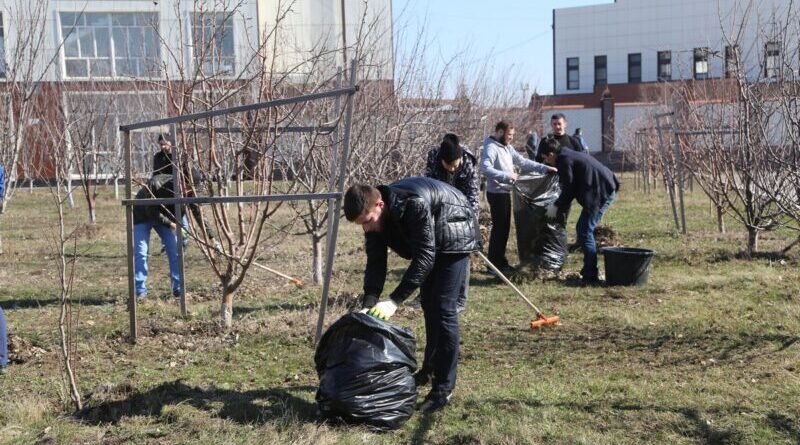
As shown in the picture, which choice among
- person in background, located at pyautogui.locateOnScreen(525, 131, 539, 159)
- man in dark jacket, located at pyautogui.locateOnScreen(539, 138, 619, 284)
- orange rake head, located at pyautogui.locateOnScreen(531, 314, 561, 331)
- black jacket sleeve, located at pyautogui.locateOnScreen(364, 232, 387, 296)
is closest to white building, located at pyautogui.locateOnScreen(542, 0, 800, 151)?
person in background, located at pyautogui.locateOnScreen(525, 131, 539, 159)

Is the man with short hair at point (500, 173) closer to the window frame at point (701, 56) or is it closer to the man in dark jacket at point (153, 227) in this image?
the window frame at point (701, 56)

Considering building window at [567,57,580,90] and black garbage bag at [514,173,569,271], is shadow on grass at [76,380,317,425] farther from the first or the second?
building window at [567,57,580,90]

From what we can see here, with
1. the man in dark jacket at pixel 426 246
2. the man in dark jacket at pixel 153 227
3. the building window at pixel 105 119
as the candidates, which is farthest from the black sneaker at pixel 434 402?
the building window at pixel 105 119

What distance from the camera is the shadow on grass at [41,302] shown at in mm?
6973

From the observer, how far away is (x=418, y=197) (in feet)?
12.7

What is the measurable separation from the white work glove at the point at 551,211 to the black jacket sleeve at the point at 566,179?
97 mm

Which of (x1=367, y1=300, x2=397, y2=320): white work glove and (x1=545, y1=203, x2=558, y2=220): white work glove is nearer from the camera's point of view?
(x1=367, y1=300, x2=397, y2=320): white work glove

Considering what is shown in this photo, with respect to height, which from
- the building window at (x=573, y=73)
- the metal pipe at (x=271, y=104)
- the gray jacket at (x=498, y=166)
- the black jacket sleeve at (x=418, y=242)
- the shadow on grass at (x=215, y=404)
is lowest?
the shadow on grass at (x=215, y=404)

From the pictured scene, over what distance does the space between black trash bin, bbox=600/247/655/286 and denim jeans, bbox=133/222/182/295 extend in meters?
4.06

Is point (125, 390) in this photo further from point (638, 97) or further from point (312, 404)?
point (638, 97)

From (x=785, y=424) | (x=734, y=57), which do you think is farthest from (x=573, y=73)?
(x=785, y=424)

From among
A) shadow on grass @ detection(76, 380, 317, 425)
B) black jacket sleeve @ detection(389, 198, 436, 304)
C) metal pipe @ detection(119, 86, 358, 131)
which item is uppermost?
metal pipe @ detection(119, 86, 358, 131)

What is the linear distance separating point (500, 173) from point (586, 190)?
0.86m

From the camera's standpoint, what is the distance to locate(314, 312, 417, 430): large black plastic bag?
150 inches
